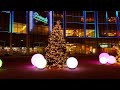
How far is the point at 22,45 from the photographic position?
53000 millimetres

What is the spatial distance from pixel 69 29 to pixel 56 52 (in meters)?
36.7

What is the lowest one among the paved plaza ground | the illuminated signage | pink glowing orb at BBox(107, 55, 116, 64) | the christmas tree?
the paved plaza ground

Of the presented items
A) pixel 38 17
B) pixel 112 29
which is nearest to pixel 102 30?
pixel 112 29

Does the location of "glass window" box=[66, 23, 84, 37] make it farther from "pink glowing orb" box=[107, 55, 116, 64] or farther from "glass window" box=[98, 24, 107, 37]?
"pink glowing orb" box=[107, 55, 116, 64]

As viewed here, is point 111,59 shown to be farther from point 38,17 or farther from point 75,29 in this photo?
point 75,29

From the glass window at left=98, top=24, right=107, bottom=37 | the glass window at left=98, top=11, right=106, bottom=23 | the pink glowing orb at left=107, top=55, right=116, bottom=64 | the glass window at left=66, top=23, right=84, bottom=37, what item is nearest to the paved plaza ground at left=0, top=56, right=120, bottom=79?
the pink glowing orb at left=107, top=55, right=116, bottom=64

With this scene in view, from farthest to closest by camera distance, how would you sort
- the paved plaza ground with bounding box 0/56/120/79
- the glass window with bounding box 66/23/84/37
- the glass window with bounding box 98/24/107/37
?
1. the glass window with bounding box 98/24/107/37
2. the glass window with bounding box 66/23/84/37
3. the paved plaza ground with bounding box 0/56/120/79

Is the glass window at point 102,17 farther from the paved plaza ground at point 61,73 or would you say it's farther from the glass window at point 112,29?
the paved plaza ground at point 61,73

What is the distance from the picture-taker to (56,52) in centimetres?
2094

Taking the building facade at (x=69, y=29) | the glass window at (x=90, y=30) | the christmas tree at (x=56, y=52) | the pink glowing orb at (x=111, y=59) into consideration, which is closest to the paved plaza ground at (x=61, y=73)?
the christmas tree at (x=56, y=52)

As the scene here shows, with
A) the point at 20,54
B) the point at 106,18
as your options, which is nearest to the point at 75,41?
the point at 106,18

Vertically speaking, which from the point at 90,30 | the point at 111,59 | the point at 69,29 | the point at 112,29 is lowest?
the point at 111,59

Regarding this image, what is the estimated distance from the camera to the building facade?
5300 centimetres

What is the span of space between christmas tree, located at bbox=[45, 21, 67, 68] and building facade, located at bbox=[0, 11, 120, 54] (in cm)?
3149
